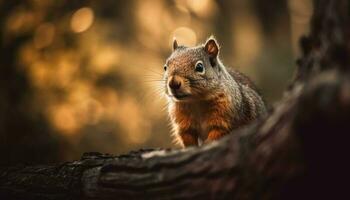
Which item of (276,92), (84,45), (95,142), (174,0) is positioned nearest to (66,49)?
(84,45)

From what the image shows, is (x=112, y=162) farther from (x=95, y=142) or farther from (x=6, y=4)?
(x=95, y=142)

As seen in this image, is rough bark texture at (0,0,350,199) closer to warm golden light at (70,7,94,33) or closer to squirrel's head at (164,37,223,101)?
squirrel's head at (164,37,223,101)

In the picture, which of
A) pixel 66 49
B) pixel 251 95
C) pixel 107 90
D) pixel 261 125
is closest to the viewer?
pixel 261 125

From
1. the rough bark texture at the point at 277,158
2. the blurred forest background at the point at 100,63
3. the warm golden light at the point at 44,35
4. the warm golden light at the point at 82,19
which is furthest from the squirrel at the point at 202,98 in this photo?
the warm golden light at the point at 82,19

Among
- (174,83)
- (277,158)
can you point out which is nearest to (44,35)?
(174,83)

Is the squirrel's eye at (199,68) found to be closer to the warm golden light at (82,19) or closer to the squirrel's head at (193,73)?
the squirrel's head at (193,73)

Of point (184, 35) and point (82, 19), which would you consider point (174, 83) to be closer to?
point (82, 19)

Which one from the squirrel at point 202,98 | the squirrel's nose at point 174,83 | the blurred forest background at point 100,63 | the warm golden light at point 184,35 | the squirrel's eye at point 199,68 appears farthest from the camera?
the warm golden light at point 184,35
